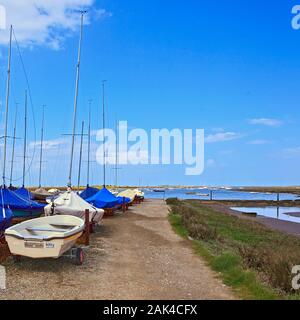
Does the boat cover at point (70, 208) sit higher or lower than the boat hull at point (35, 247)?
higher

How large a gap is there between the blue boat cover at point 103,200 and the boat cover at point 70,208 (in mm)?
7002

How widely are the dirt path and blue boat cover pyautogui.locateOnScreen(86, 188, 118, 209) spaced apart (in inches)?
398

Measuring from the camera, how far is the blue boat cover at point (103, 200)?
27.3 meters

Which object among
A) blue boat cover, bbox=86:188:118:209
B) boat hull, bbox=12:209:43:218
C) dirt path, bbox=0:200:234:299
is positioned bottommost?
dirt path, bbox=0:200:234:299

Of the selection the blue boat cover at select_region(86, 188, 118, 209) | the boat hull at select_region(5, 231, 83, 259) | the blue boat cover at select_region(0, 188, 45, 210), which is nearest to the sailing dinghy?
the boat hull at select_region(5, 231, 83, 259)

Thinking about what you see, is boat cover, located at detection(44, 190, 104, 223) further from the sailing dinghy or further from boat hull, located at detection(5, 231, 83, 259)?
boat hull, located at detection(5, 231, 83, 259)

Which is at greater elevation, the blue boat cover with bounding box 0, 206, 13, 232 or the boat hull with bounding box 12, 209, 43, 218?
the blue boat cover with bounding box 0, 206, 13, 232

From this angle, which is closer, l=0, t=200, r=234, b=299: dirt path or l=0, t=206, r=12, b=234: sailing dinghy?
l=0, t=200, r=234, b=299: dirt path

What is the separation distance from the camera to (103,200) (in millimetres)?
27953

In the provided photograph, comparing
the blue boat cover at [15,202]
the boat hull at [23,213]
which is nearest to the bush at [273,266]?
the boat hull at [23,213]

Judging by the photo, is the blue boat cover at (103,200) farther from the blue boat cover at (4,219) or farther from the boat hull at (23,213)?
the blue boat cover at (4,219)

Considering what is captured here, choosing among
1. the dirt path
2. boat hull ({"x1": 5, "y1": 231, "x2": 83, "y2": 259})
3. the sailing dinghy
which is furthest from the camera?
the sailing dinghy

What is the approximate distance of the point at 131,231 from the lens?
21.5 m

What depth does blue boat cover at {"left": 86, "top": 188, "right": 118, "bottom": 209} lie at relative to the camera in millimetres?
27344
